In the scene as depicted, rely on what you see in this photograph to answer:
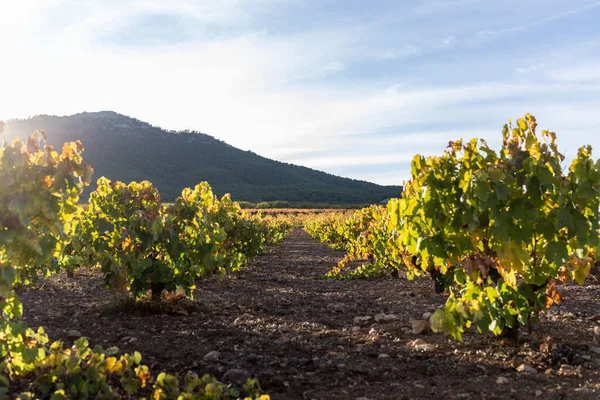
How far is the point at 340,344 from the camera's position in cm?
536

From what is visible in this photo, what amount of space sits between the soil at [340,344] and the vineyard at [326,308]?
3 cm

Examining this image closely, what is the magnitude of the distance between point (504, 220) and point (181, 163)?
11168 cm

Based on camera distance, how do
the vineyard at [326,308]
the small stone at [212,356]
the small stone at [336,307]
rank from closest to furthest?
the vineyard at [326,308] < the small stone at [212,356] < the small stone at [336,307]

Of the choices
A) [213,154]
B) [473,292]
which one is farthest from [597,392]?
[213,154]

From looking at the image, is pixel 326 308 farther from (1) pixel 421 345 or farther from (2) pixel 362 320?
(1) pixel 421 345

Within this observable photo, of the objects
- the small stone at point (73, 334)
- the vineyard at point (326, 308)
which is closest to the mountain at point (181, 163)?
the vineyard at point (326, 308)

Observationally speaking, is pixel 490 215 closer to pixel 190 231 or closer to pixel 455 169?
pixel 455 169

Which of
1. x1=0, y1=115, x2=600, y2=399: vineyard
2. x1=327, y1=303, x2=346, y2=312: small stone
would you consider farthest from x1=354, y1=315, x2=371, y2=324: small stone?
x1=327, y1=303, x2=346, y2=312: small stone

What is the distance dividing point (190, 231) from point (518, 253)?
174 inches

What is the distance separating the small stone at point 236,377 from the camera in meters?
4.08

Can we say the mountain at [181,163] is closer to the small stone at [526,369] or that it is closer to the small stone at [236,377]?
the small stone at [236,377]

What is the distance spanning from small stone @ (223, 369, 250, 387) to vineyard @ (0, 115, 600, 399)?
2 cm

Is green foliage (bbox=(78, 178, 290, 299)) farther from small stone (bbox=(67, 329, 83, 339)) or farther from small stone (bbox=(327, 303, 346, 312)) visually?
small stone (bbox=(327, 303, 346, 312))

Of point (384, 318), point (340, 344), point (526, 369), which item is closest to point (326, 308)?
point (384, 318)
